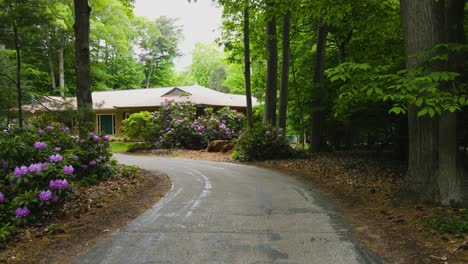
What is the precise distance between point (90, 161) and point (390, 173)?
8244 mm

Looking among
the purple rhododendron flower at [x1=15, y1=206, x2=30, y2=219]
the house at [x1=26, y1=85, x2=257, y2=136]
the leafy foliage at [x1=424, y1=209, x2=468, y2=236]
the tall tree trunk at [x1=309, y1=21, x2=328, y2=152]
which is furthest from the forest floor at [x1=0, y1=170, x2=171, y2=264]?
the house at [x1=26, y1=85, x2=257, y2=136]

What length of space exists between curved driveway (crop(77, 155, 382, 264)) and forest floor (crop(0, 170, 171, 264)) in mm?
261

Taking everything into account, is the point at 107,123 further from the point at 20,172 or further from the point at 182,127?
the point at 20,172

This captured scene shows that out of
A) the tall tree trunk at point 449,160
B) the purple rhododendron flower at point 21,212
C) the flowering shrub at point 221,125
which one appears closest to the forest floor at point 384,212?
the tall tree trunk at point 449,160

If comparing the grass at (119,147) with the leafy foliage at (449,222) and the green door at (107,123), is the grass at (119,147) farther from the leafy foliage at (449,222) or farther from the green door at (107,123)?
the leafy foliage at (449,222)

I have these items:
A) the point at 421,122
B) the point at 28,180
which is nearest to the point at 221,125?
the point at 421,122

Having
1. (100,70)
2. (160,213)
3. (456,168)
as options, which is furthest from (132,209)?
(100,70)

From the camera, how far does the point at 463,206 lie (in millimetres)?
5852

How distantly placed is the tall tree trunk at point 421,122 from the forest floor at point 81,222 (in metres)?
4.93

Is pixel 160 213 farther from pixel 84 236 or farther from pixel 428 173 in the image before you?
pixel 428 173

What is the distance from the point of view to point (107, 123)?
3328 cm

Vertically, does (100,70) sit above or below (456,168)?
above

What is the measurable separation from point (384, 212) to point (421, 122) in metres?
1.68

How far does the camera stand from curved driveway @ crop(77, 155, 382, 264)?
14.2 feet
